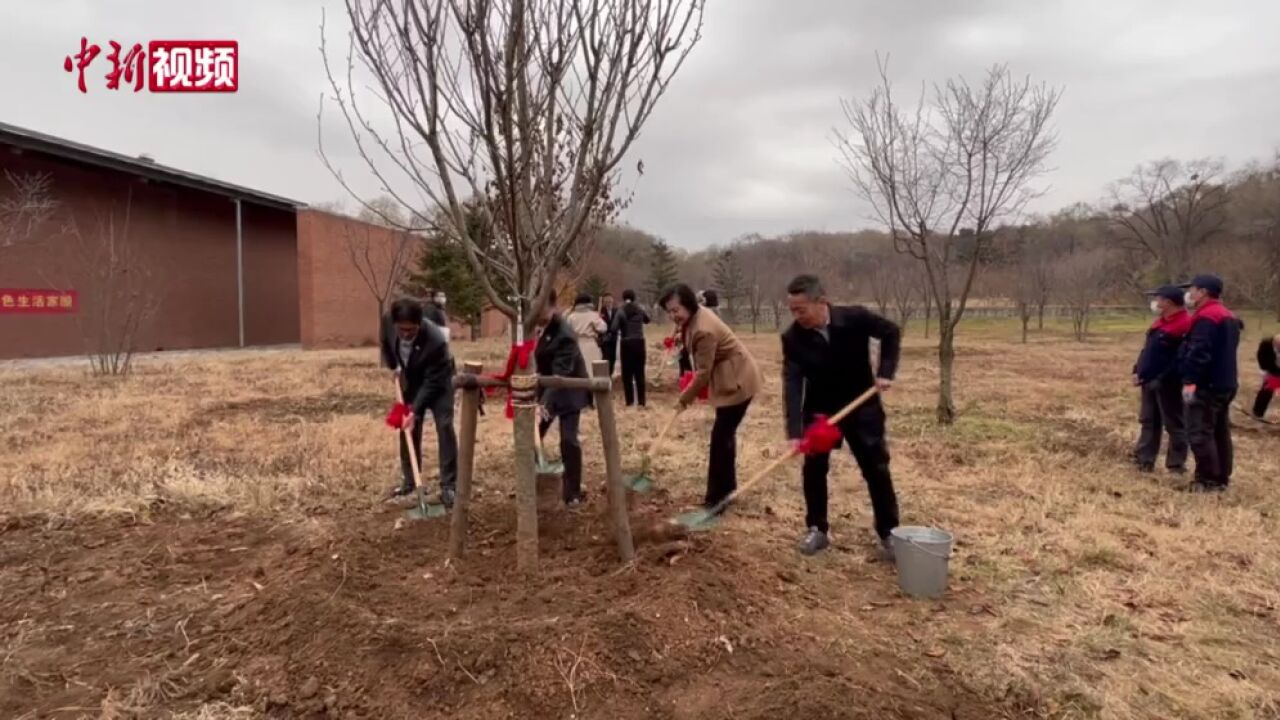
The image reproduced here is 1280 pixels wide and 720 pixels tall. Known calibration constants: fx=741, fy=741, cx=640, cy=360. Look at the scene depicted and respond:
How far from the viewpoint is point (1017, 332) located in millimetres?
35156

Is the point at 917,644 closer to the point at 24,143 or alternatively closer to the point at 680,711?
the point at 680,711

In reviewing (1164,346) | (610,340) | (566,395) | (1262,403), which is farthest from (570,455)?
(1262,403)

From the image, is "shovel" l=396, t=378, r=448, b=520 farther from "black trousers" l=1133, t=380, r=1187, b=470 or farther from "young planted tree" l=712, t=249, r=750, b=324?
"young planted tree" l=712, t=249, r=750, b=324

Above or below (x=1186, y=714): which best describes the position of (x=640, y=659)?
above

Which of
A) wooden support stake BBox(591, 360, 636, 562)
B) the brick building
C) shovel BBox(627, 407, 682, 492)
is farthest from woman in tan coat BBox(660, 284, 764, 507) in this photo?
the brick building

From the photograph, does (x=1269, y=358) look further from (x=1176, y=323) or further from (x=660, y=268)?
(x=660, y=268)

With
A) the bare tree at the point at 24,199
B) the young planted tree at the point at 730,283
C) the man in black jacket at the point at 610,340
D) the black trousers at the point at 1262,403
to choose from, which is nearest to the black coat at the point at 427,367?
the man in black jacket at the point at 610,340

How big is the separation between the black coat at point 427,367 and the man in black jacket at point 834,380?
235cm

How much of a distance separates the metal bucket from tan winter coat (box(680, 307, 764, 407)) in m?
1.53

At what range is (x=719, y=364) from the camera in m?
5.02

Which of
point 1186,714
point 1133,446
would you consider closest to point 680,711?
→ point 1186,714

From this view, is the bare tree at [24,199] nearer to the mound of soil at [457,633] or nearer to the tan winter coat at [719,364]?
the mound of soil at [457,633]

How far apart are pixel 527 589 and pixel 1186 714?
2.61 m

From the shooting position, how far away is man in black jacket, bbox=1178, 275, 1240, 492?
5516 millimetres
